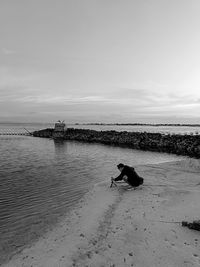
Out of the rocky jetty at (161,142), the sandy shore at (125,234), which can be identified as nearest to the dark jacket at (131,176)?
the sandy shore at (125,234)

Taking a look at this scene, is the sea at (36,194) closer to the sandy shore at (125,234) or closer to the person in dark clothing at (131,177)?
the sandy shore at (125,234)


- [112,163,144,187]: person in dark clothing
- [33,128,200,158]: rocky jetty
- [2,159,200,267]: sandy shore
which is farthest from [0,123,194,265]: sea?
[33,128,200,158]: rocky jetty

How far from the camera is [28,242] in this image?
333 inches

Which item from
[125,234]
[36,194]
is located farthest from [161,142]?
[125,234]

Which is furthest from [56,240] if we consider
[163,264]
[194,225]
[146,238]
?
[194,225]

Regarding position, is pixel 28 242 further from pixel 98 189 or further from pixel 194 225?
pixel 98 189

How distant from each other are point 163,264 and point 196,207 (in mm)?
4543

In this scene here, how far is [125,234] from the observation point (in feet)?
26.9

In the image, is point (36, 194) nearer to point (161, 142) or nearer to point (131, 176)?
point (131, 176)

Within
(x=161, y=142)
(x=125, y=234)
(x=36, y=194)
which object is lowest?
(x=36, y=194)

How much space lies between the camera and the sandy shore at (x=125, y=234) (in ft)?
22.1

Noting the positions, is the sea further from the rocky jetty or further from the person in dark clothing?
the rocky jetty

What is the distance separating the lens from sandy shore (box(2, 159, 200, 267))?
22.1 feet

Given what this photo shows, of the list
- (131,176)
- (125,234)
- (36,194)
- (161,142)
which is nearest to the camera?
(125,234)
